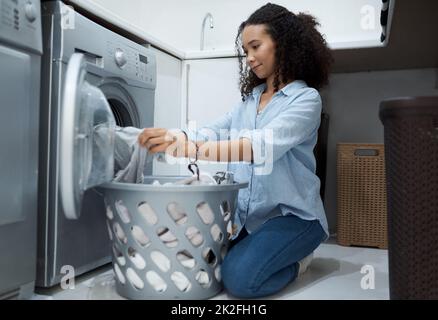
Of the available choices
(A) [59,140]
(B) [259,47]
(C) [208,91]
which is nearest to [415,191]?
(B) [259,47]

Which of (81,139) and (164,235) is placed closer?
(81,139)

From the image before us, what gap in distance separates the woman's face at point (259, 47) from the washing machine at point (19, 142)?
0.61 metres

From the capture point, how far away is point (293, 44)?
4.26 feet

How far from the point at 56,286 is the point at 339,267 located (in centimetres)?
90

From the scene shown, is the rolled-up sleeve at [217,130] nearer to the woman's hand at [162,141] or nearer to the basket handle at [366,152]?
the woman's hand at [162,141]

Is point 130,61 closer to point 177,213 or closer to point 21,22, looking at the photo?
point 21,22

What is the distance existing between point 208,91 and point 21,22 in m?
1.05

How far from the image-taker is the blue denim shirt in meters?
1.12

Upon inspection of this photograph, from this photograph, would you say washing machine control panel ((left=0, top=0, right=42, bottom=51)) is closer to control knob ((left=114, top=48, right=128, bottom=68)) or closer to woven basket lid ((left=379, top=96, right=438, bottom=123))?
control knob ((left=114, top=48, right=128, bottom=68))

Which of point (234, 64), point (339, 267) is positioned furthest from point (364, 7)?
point (339, 267)

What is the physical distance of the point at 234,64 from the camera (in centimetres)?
186

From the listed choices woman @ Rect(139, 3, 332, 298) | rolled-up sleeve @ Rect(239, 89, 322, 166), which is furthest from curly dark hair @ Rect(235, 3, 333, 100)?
rolled-up sleeve @ Rect(239, 89, 322, 166)

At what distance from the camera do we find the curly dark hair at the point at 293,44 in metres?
1.29

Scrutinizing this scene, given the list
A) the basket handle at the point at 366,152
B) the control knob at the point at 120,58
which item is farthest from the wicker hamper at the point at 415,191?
the basket handle at the point at 366,152
